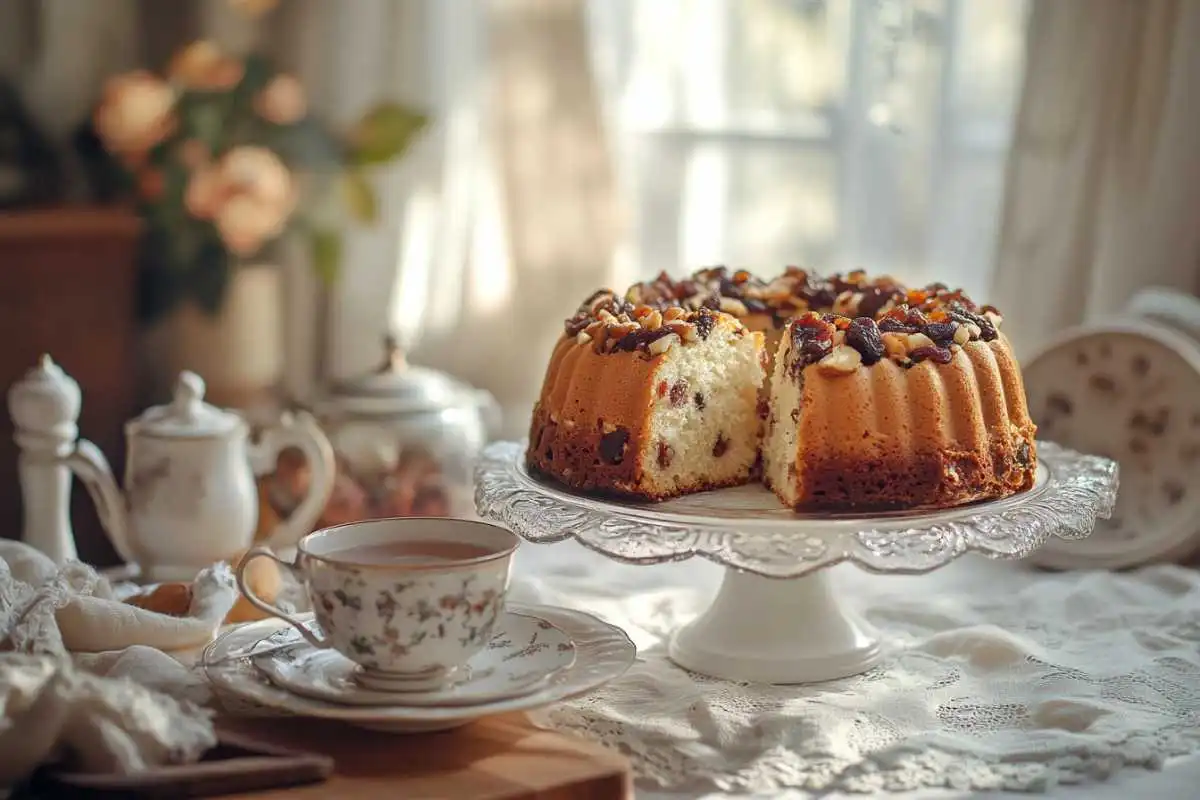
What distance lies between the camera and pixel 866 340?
1.30 metres

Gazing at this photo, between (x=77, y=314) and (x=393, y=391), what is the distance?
694 mm

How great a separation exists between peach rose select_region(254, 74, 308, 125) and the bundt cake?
3.31ft

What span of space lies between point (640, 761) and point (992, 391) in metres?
0.52

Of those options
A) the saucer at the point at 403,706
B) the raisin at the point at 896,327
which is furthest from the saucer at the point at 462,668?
the raisin at the point at 896,327

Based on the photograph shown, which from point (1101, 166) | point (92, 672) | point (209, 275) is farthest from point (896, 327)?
point (209, 275)

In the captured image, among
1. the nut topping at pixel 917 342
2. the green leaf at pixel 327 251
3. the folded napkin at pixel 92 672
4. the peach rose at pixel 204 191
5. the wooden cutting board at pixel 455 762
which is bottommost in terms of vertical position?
the wooden cutting board at pixel 455 762

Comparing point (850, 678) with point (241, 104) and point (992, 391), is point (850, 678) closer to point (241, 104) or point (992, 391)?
point (992, 391)

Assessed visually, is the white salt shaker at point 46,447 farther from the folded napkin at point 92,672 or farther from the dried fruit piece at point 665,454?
the dried fruit piece at point 665,454

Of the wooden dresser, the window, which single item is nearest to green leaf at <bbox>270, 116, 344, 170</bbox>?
the wooden dresser

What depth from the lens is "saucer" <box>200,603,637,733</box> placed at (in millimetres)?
958

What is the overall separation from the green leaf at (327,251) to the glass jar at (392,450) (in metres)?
0.66

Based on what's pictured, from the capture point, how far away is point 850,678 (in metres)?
1.31

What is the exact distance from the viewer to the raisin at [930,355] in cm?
131

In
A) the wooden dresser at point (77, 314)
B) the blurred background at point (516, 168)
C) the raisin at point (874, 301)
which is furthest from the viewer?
the blurred background at point (516, 168)
